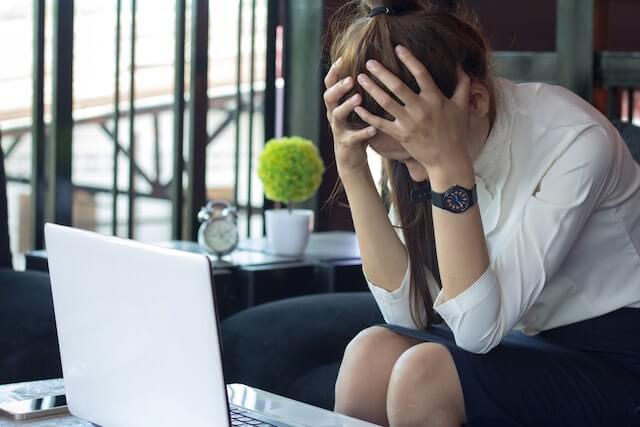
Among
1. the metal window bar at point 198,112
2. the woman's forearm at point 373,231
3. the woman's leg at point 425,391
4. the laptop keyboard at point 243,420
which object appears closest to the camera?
the laptop keyboard at point 243,420

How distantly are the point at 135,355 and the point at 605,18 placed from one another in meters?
2.70

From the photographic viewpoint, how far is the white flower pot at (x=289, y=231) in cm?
319

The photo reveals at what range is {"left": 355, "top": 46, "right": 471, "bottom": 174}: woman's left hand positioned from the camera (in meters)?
1.63

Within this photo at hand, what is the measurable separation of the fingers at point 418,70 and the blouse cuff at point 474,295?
30 cm

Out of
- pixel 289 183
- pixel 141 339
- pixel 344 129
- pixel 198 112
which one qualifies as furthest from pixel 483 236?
pixel 198 112

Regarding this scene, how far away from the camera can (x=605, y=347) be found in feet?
5.89

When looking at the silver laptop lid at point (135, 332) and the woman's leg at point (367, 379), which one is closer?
the silver laptop lid at point (135, 332)

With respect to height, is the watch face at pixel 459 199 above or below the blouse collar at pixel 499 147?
below

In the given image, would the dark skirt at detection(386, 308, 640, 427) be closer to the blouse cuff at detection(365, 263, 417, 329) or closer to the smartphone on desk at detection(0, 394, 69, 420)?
the blouse cuff at detection(365, 263, 417, 329)

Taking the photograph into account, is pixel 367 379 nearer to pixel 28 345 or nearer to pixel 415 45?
pixel 415 45

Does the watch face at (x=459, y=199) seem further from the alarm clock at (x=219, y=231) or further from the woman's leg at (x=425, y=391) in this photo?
the alarm clock at (x=219, y=231)

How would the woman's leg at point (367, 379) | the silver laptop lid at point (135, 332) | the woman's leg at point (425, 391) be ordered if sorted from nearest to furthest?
the silver laptop lid at point (135, 332) → the woman's leg at point (425, 391) → the woman's leg at point (367, 379)

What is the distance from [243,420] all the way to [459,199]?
48 centimetres

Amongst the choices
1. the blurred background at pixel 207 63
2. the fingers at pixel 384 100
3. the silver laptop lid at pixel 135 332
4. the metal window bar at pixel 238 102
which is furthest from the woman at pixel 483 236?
the metal window bar at pixel 238 102
